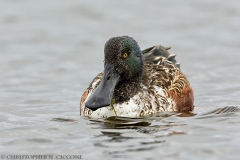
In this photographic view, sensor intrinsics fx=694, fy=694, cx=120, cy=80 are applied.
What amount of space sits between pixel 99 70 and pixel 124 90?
20.0 feet

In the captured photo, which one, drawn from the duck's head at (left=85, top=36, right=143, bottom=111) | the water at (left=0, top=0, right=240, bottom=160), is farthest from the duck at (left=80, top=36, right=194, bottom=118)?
the water at (left=0, top=0, right=240, bottom=160)

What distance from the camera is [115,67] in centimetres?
1134

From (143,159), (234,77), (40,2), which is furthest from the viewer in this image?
(40,2)

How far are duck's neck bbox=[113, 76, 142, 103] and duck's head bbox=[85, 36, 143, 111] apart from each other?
4 centimetres

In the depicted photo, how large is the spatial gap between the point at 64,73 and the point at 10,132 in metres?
6.49

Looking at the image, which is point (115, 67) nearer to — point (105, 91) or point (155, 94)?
point (105, 91)

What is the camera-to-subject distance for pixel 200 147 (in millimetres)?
9625

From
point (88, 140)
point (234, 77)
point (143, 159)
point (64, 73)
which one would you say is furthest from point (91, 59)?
point (143, 159)

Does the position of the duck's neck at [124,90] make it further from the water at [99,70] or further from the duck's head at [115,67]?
the water at [99,70]

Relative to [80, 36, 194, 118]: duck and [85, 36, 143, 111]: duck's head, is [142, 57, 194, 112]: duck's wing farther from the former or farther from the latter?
[85, 36, 143, 111]: duck's head

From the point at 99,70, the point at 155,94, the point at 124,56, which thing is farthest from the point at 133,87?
the point at 99,70

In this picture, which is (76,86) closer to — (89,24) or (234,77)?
(234,77)

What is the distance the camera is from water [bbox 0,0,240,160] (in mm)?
9961

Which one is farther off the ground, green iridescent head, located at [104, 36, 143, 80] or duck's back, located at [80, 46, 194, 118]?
green iridescent head, located at [104, 36, 143, 80]
